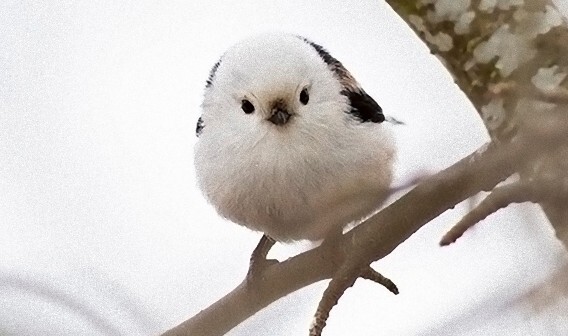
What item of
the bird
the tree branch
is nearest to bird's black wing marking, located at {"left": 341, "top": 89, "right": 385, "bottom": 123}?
the bird

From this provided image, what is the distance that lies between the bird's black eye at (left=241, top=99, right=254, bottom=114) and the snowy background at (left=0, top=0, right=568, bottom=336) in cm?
6

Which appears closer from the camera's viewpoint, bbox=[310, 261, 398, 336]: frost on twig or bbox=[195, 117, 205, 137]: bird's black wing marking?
bbox=[310, 261, 398, 336]: frost on twig

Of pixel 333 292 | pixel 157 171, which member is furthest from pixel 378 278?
pixel 157 171

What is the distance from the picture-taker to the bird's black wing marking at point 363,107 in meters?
0.46

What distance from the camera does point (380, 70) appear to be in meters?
0.46

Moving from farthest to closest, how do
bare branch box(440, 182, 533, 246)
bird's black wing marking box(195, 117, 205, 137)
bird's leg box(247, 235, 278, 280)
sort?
bird's black wing marking box(195, 117, 205, 137) → bird's leg box(247, 235, 278, 280) → bare branch box(440, 182, 533, 246)

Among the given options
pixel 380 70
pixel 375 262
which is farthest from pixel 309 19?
pixel 375 262

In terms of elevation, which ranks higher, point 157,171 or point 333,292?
point 157,171

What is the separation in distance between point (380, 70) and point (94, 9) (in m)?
0.20

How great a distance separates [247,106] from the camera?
45 centimetres

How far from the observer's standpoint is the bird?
0.43 meters

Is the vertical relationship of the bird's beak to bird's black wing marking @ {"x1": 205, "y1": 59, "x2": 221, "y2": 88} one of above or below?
below

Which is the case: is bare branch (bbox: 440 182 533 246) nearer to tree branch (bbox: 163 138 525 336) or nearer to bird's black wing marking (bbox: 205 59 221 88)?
tree branch (bbox: 163 138 525 336)

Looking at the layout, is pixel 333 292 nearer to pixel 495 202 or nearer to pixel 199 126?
pixel 495 202
